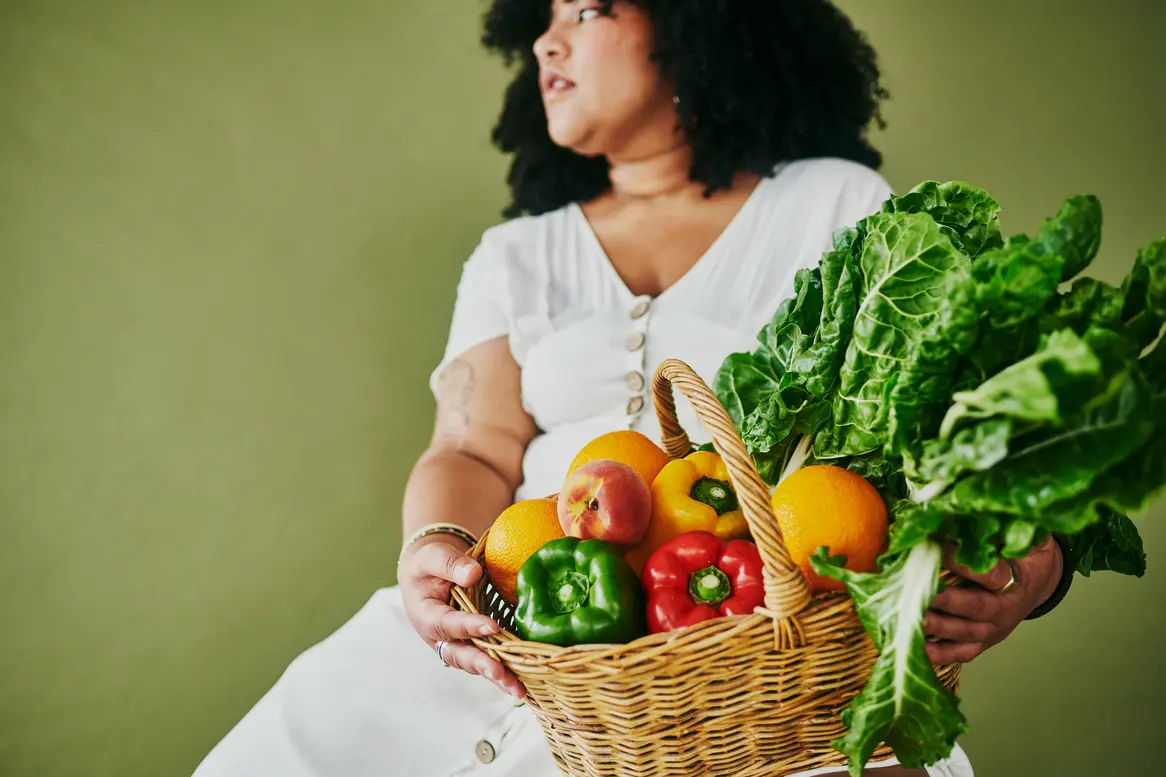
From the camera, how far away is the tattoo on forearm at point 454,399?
1325mm

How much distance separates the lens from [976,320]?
615 millimetres

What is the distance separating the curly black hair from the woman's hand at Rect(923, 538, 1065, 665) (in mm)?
787

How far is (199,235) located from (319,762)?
41.0 inches

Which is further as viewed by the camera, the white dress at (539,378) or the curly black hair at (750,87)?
the curly black hair at (750,87)

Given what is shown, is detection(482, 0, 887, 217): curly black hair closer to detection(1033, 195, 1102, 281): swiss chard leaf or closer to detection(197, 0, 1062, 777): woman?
detection(197, 0, 1062, 777): woman

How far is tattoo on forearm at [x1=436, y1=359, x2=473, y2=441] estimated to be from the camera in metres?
1.33

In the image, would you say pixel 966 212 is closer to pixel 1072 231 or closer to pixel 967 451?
pixel 1072 231

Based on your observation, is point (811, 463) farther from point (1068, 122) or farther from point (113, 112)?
point (113, 112)

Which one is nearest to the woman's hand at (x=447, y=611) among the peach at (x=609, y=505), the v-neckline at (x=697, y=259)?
the peach at (x=609, y=505)

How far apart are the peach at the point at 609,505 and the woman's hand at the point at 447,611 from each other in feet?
0.38

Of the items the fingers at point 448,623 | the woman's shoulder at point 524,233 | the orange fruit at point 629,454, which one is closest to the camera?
the fingers at point 448,623

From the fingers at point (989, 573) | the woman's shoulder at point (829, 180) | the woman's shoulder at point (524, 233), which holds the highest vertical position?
the woman's shoulder at point (829, 180)

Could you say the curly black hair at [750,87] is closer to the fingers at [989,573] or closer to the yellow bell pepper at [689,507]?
the yellow bell pepper at [689,507]

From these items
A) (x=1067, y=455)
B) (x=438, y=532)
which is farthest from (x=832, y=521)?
(x=438, y=532)
